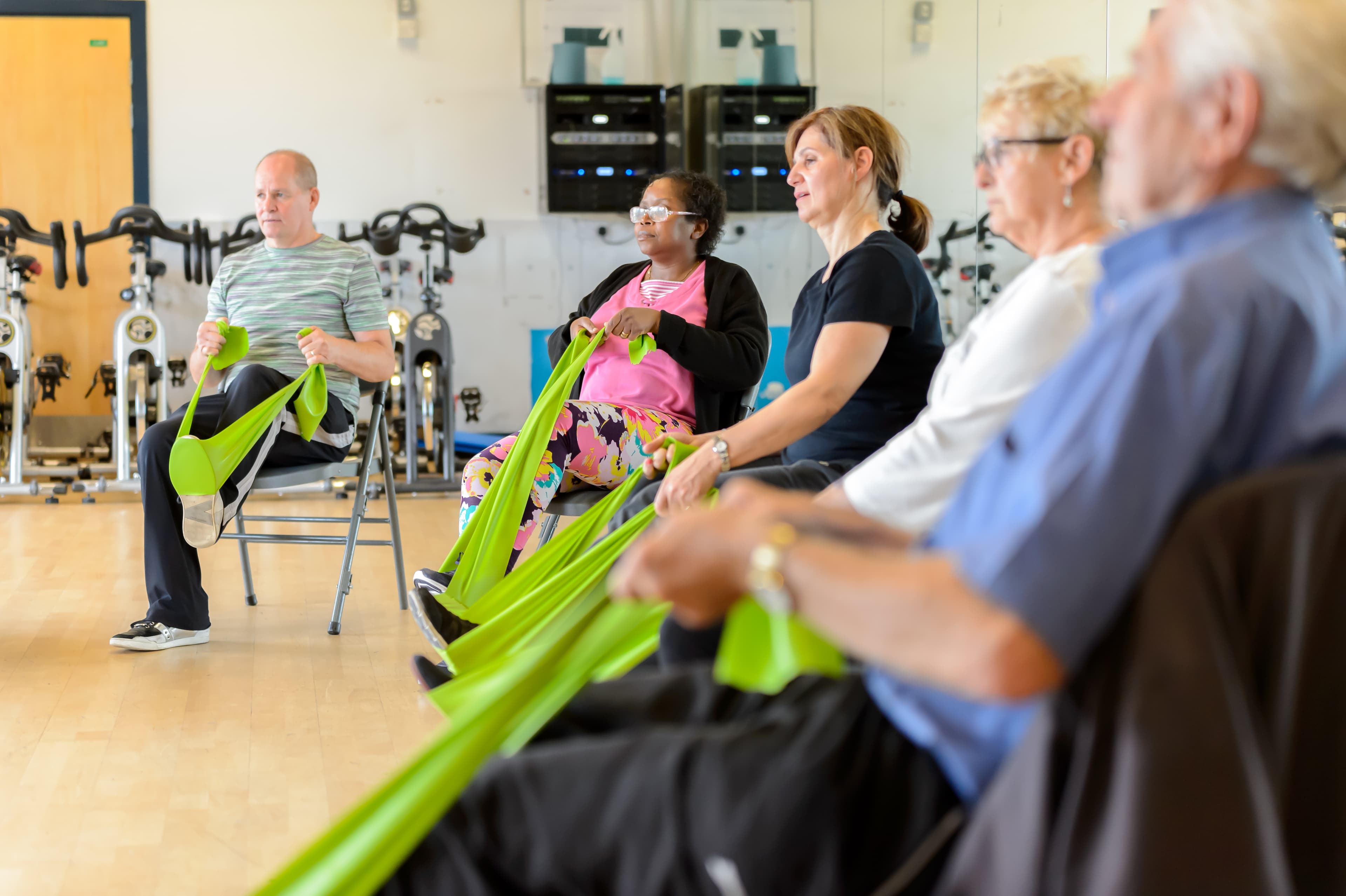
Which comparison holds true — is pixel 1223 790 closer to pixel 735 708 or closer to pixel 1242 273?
pixel 1242 273

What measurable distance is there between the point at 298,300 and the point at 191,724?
136cm

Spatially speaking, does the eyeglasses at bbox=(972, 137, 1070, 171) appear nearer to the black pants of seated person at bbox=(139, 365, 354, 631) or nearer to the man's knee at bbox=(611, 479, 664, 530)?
the man's knee at bbox=(611, 479, 664, 530)

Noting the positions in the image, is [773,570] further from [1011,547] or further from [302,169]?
[302,169]

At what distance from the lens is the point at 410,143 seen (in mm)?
7367

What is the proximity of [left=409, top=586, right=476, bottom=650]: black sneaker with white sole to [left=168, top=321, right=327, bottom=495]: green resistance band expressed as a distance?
91 cm

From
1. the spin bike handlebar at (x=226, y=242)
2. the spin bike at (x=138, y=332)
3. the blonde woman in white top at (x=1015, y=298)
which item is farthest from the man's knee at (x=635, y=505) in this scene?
the spin bike handlebar at (x=226, y=242)

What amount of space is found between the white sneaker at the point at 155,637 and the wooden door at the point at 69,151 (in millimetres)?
4653

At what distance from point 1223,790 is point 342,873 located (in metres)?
0.64

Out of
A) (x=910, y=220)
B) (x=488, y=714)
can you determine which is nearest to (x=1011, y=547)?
(x=488, y=714)

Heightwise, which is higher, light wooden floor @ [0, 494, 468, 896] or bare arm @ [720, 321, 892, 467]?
bare arm @ [720, 321, 892, 467]

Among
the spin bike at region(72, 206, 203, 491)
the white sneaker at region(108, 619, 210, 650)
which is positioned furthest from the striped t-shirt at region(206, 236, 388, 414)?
the spin bike at region(72, 206, 203, 491)

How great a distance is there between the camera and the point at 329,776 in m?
2.24

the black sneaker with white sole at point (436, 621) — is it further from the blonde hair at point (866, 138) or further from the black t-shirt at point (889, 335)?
the blonde hair at point (866, 138)

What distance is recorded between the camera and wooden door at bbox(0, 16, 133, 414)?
23.3 feet
